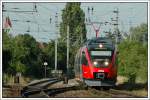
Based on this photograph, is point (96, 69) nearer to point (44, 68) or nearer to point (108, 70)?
point (108, 70)

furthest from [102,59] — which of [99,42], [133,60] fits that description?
[133,60]

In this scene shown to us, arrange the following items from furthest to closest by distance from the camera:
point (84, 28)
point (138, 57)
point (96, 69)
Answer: point (84, 28), point (138, 57), point (96, 69)

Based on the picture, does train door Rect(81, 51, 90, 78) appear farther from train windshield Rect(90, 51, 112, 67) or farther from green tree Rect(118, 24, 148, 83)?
green tree Rect(118, 24, 148, 83)

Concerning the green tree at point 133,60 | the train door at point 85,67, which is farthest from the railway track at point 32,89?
the green tree at point 133,60

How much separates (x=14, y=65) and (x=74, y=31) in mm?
13661

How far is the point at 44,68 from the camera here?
42.4 m

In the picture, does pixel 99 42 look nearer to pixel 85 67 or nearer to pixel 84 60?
pixel 84 60

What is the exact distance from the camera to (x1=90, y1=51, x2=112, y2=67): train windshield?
2428 centimetres

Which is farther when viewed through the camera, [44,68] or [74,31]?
[74,31]

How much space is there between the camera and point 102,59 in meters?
24.3

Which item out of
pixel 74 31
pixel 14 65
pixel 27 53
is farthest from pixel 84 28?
pixel 14 65

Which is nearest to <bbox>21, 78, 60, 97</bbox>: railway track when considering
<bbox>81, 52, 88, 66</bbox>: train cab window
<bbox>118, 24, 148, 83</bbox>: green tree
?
<bbox>81, 52, 88, 66</bbox>: train cab window

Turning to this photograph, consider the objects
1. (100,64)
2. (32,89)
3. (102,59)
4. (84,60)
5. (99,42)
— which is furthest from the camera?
(32,89)

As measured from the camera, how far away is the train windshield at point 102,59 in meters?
24.3
